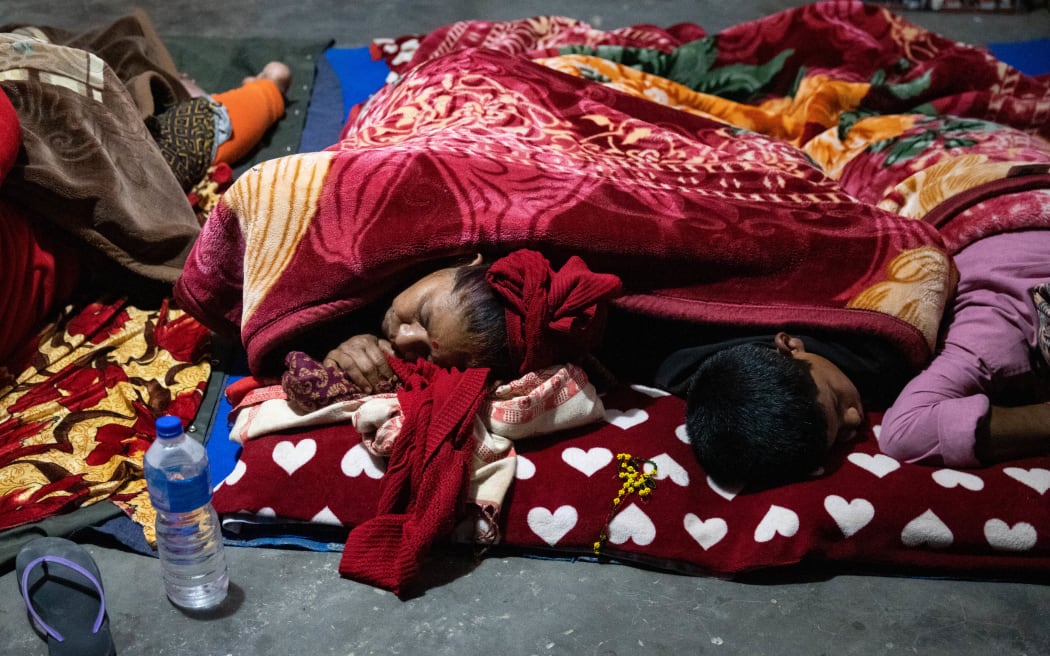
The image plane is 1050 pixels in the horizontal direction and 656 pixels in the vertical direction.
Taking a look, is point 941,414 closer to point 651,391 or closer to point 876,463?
point 876,463

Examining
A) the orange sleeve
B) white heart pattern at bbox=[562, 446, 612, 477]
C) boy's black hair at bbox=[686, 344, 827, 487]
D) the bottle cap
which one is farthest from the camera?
the orange sleeve

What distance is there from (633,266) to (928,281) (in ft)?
1.99

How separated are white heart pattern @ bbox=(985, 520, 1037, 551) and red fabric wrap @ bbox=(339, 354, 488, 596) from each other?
0.94 metres

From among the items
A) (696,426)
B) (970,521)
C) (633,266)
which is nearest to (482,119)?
(633,266)

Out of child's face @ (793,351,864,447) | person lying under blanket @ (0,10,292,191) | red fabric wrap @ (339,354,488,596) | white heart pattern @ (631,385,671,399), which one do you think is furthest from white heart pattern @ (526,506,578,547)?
person lying under blanket @ (0,10,292,191)

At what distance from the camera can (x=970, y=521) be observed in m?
1.69

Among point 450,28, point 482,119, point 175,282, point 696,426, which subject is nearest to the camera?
point 696,426

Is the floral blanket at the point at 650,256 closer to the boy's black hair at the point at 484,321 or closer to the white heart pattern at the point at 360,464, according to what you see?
the white heart pattern at the point at 360,464

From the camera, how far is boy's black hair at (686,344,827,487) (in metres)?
1.64

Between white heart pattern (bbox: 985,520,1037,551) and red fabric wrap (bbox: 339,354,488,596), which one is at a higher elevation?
red fabric wrap (bbox: 339,354,488,596)

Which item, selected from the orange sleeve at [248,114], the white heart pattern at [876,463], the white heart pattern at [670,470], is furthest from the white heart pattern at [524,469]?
the orange sleeve at [248,114]

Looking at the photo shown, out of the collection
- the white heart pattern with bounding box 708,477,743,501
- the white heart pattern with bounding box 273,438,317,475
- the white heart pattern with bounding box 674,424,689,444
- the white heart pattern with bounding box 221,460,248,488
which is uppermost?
the white heart pattern with bounding box 273,438,317,475

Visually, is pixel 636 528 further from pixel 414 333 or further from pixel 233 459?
pixel 233 459

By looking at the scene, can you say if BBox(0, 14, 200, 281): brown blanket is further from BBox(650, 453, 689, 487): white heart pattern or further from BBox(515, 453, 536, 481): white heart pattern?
BBox(650, 453, 689, 487): white heart pattern
